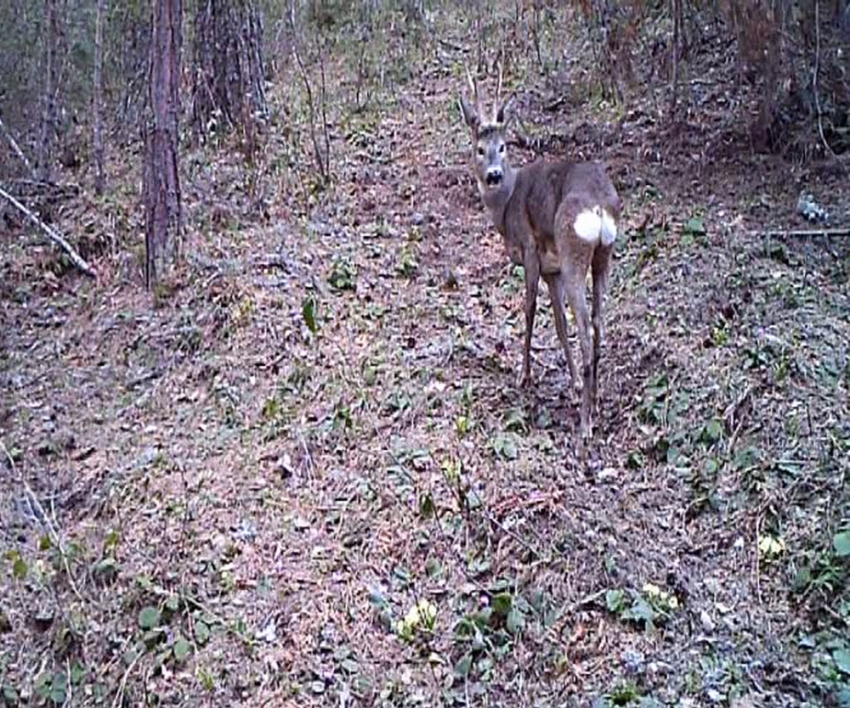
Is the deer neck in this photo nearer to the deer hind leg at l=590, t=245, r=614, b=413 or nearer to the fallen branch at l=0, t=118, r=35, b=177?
the deer hind leg at l=590, t=245, r=614, b=413

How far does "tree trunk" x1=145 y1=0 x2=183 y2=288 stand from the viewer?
315 inches

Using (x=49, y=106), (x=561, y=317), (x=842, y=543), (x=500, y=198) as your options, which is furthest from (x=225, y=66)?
(x=842, y=543)

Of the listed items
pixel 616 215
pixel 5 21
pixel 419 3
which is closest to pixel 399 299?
pixel 616 215

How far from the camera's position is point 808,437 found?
548cm

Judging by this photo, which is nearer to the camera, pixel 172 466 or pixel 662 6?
pixel 172 466

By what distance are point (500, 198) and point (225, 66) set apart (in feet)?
14.2

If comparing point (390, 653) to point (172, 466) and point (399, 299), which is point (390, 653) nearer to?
point (172, 466)

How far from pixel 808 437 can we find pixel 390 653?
237 centimetres

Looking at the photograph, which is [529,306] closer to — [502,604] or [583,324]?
[583,324]

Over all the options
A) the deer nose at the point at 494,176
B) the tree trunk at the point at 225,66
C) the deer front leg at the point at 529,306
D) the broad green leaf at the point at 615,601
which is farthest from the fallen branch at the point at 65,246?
the broad green leaf at the point at 615,601

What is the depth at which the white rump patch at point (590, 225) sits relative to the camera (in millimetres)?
5961

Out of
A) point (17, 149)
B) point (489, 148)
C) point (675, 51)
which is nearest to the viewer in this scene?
point (489, 148)

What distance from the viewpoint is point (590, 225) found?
596cm

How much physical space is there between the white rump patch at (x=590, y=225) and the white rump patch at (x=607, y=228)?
24 mm
